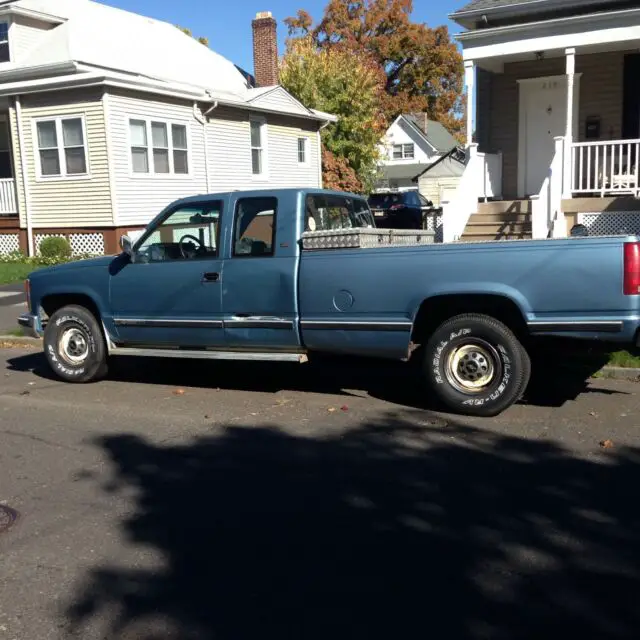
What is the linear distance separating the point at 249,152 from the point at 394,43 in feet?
122

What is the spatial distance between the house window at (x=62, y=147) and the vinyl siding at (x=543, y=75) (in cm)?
1032

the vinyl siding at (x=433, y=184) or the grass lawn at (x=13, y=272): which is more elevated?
the vinyl siding at (x=433, y=184)

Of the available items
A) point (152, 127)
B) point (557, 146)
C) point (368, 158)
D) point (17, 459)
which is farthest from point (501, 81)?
point (368, 158)

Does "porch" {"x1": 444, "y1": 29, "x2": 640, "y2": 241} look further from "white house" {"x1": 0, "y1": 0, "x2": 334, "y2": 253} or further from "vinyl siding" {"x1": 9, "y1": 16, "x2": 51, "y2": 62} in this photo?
"vinyl siding" {"x1": 9, "y1": 16, "x2": 51, "y2": 62}

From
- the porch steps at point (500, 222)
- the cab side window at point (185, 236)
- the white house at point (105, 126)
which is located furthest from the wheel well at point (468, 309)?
the white house at point (105, 126)

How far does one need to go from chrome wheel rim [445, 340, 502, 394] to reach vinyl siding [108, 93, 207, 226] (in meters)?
15.1

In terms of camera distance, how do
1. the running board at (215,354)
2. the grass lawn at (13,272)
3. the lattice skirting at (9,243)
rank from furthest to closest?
the lattice skirting at (9,243) → the grass lawn at (13,272) → the running board at (215,354)

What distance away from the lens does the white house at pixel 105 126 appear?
1966cm

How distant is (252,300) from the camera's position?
712 cm

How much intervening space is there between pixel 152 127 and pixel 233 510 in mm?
18016

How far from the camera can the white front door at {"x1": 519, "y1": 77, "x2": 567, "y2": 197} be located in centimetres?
1580

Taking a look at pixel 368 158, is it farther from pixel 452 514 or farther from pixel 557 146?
pixel 452 514

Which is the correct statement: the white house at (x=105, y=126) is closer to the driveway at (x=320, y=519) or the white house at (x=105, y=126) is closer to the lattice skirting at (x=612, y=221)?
the lattice skirting at (x=612, y=221)

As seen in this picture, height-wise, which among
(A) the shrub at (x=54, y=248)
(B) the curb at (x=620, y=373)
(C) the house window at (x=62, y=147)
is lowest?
(B) the curb at (x=620, y=373)
